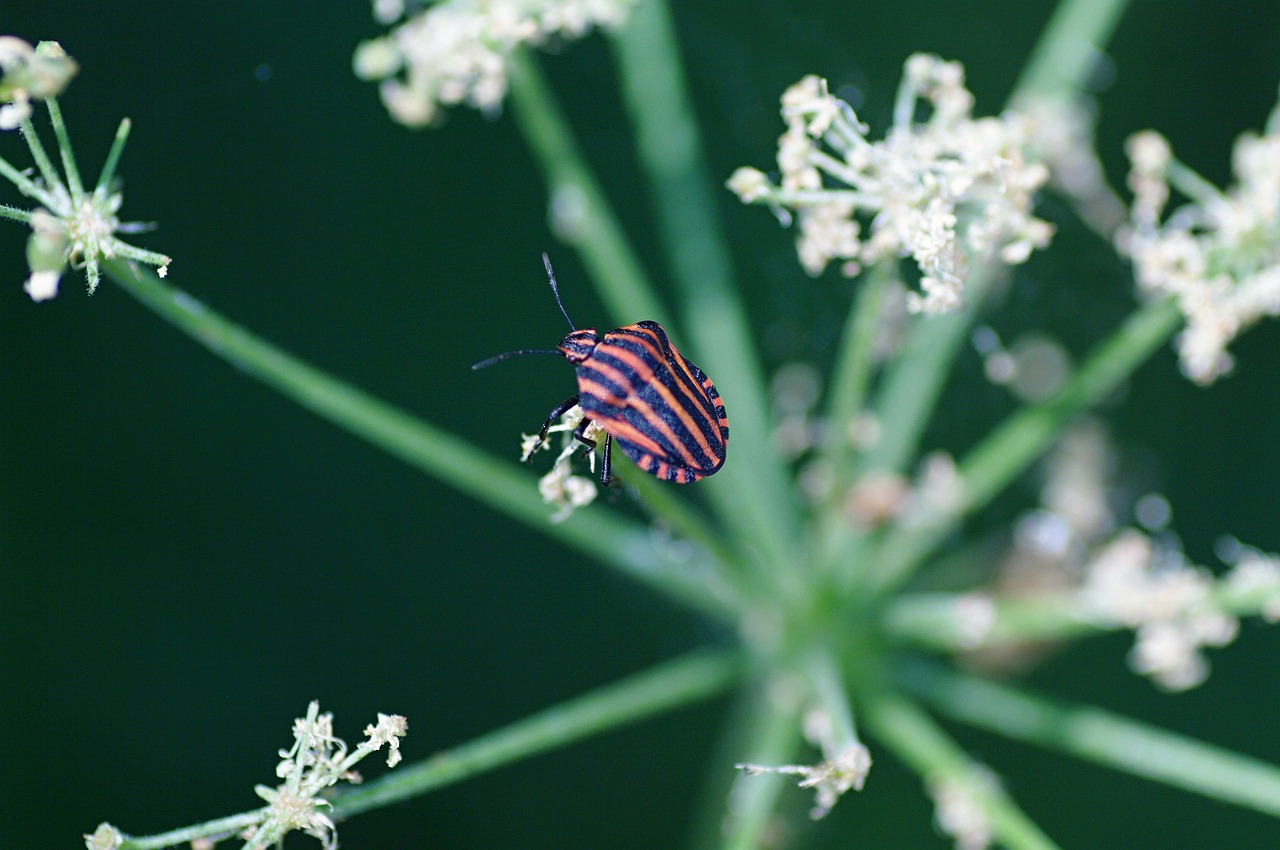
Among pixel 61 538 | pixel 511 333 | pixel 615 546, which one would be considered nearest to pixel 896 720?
pixel 615 546

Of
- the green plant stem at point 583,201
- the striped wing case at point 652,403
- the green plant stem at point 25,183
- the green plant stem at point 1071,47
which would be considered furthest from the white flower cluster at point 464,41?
the green plant stem at point 1071,47

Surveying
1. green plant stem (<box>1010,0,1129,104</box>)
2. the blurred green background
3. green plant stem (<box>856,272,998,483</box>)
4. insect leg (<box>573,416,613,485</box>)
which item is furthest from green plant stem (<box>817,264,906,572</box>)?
green plant stem (<box>1010,0,1129,104</box>)

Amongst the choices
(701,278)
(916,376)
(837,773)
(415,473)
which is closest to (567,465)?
(837,773)

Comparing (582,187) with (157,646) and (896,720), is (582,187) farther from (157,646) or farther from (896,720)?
(157,646)

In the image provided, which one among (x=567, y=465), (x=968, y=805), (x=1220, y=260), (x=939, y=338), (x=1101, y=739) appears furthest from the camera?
(x=939, y=338)

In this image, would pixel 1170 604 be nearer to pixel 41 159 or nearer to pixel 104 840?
pixel 104 840

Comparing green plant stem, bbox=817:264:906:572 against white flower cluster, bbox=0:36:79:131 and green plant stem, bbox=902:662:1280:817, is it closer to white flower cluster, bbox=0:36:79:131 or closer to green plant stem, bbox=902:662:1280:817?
green plant stem, bbox=902:662:1280:817
